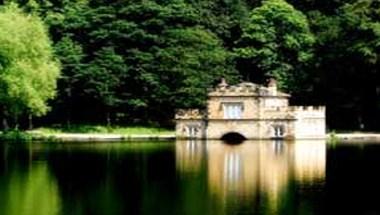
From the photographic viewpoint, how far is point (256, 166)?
47.4m

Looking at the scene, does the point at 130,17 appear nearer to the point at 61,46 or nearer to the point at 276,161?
the point at 61,46

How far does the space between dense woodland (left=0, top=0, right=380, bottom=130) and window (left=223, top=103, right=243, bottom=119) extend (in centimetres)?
458

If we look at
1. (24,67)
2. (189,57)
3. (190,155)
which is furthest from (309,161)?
(189,57)

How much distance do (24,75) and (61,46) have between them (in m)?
9.83

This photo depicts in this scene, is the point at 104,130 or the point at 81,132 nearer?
the point at 81,132

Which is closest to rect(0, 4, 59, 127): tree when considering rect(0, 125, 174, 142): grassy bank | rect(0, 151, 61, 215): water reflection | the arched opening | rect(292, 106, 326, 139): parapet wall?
rect(0, 125, 174, 142): grassy bank

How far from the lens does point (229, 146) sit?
64.8 meters

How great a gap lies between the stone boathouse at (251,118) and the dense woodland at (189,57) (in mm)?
3996

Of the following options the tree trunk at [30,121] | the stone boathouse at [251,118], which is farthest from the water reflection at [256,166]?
the tree trunk at [30,121]

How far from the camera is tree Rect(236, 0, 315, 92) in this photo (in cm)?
8206

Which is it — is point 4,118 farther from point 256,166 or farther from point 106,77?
point 256,166

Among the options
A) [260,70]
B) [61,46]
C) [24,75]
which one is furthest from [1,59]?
[260,70]

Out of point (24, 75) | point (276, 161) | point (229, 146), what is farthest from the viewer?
point (24, 75)

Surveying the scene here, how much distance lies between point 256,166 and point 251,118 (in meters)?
24.9
